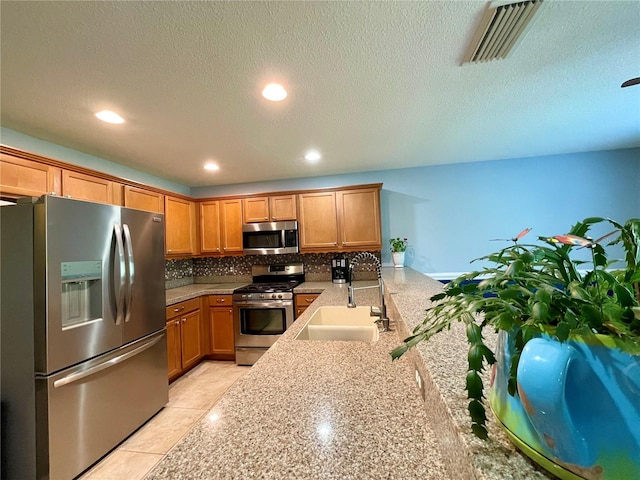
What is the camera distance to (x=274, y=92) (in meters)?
1.79

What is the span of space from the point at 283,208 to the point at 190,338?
197 cm

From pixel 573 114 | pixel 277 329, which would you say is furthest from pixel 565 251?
pixel 277 329

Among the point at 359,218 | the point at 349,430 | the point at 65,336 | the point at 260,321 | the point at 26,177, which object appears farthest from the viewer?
the point at 359,218

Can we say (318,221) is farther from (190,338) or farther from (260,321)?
(190,338)

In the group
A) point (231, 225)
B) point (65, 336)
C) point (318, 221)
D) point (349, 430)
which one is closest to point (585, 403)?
point (349, 430)

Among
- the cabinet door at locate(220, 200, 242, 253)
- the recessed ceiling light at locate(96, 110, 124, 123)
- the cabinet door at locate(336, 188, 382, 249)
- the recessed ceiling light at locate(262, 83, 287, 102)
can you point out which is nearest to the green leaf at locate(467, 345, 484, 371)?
the recessed ceiling light at locate(262, 83, 287, 102)

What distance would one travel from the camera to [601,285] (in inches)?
14.5

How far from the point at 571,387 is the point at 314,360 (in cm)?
94

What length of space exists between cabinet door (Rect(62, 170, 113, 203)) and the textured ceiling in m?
0.35

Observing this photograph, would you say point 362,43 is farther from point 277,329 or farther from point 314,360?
point 277,329

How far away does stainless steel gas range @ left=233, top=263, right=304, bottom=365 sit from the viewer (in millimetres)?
3229

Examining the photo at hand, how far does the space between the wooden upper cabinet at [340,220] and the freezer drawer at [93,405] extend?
2.09 meters

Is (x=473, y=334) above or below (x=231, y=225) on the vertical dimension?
below

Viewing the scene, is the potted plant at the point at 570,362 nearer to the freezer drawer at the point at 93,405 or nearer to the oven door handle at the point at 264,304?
the freezer drawer at the point at 93,405
